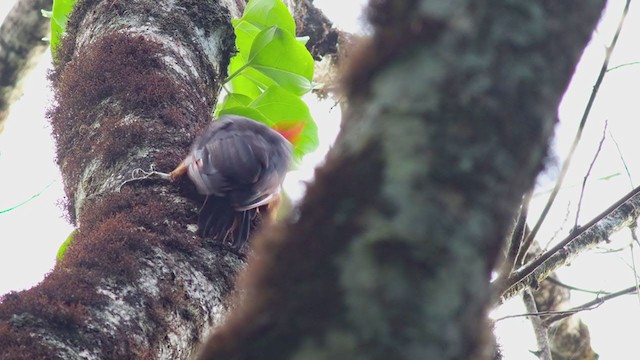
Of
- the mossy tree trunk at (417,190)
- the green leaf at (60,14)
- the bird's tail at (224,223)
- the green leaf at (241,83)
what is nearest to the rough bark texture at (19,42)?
the green leaf at (60,14)

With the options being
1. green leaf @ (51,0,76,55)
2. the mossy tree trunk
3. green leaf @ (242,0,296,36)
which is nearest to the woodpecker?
green leaf @ (242,0,296,36)

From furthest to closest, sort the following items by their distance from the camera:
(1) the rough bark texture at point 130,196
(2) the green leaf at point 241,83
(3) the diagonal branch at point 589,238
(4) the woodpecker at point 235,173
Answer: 1. (2) the green leaf at point 241,83
2. (3) the diagonal branch at point 589,238
3. (4) the woodpecker at point 235,173
4. (1) the rough bark texture at point 130,196

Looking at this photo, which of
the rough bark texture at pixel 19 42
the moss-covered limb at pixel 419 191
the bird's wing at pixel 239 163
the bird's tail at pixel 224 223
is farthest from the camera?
the rough bark texture at pixel 19 42

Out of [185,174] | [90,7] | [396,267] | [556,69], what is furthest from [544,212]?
[90,7]

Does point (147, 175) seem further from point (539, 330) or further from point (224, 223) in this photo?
point (539, 330)

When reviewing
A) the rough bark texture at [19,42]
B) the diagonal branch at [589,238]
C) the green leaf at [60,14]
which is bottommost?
the diagonal branch at [589,238]

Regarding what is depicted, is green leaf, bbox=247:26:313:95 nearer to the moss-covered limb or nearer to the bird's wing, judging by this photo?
the bird's wing

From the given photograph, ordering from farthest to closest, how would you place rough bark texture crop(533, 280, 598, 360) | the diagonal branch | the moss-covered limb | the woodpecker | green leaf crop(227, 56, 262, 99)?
rough bark texture crop(533, 280, 598, 360) < green leaf crop(227, 56, 262, 99) < the diagonal branch < the woodpecker < the moss-covered limb

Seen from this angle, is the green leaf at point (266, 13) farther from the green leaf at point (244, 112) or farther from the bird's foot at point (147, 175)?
the bird's foot at point (147, 175)
